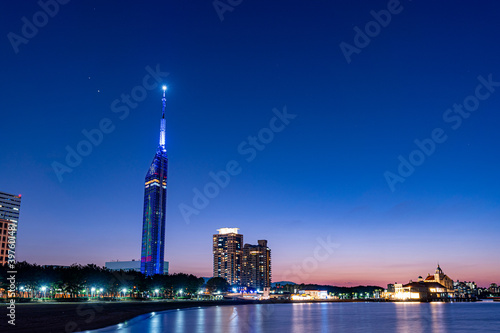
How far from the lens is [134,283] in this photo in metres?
194

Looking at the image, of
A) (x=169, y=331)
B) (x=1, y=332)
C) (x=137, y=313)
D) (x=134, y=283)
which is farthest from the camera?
(x=134, y=283)

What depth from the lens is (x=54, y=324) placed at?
194 feet

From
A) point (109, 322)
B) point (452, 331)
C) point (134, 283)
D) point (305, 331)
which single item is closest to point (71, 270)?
point (134, 283)

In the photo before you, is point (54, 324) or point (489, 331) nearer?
point (54, 324)

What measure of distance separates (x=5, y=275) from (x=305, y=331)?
101m

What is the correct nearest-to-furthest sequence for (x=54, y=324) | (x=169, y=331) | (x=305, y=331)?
1. (x=54, y=324)
2. (x=169, y=331)
3. (x=305, y=331)

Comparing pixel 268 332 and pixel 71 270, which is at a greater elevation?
pixel 71 270

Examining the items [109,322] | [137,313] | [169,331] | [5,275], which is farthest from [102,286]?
[169,331]

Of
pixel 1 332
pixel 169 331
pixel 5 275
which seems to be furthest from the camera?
pixel 5 275

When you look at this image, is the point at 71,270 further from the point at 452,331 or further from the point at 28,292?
the point at 452,331

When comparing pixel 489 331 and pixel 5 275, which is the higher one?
pixel 5 275

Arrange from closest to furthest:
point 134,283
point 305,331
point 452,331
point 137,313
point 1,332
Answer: point 1,332
point 305,331
point 452,331
point 137,313
point 134,283

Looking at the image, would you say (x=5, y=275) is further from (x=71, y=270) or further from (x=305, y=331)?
(x=305, y=331)

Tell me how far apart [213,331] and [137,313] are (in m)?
41.6
